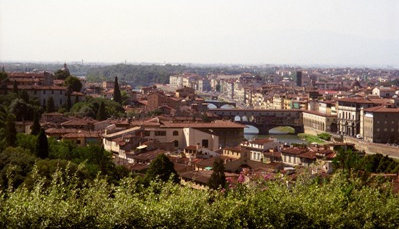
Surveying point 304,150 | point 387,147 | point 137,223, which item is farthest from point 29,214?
point 387,147

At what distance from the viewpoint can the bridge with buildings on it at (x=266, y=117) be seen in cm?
5031

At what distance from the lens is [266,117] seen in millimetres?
52594

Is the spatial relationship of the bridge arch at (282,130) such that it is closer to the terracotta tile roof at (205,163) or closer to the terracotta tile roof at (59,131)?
the terracotta tile roof at (59,131)

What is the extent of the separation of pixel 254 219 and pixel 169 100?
39.9 m

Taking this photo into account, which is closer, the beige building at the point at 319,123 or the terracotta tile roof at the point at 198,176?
the terracotta tile roof at the point at 198,176

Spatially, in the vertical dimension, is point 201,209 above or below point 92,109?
above

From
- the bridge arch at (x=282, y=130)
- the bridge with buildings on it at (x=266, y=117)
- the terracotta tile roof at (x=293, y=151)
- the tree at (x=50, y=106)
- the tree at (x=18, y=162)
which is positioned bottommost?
the bridge arch at (x=282, y=130)

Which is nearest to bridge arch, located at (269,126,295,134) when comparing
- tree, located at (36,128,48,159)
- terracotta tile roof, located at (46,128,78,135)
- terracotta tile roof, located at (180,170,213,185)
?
terracotta tile roof, located at (46,128,78,135)

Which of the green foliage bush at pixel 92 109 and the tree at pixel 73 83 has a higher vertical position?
the tree at pixel 73 83

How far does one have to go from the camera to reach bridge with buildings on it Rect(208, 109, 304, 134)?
50.3 m

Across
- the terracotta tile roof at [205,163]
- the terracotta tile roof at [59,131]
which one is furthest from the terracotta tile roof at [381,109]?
the terracotta tile roof at [205,163]

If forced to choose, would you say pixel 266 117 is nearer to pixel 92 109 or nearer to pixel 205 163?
pixel 92 109

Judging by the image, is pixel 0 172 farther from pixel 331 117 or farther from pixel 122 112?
pixel 331 117

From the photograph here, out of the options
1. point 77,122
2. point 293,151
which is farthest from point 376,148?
point 77,122
